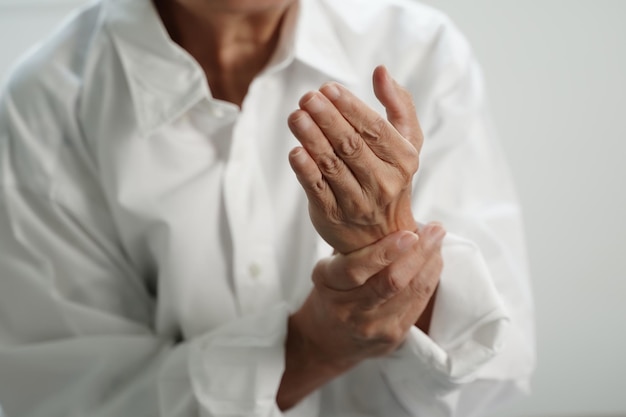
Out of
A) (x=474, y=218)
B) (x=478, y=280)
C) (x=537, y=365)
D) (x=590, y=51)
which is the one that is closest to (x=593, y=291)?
(x=537, y=365)

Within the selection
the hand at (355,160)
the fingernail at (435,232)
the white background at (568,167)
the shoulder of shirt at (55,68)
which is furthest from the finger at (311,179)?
the white background at (568,167)

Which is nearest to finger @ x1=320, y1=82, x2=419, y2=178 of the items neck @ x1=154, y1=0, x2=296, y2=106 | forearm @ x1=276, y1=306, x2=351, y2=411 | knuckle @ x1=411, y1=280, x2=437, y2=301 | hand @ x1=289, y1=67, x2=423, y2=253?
hand @ x1=289, y1=67, x2=423, y2=253

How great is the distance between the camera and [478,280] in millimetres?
760

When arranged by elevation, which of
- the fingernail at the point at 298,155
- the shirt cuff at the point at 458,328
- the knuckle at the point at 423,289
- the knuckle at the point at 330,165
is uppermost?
the fingernail at the point at 298,155

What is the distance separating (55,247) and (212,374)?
9.5 inches

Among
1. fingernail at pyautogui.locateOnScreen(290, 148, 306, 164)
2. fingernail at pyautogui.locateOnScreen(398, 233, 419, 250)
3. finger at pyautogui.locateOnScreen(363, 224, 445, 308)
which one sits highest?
fingernail at pyautogui.locateOnScreen(290, 148, 306, 164)

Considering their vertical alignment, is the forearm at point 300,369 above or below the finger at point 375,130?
A: below

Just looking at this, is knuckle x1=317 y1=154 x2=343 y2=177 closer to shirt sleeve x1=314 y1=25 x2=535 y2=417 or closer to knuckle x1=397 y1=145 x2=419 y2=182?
knuckle x1=397 y1=145 x2=419 y2=182

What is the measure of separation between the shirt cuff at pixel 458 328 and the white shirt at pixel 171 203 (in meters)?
0.09

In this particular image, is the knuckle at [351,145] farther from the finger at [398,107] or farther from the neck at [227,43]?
the neck at [227,43]

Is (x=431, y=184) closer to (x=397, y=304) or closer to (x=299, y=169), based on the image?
(x=397, y=304)

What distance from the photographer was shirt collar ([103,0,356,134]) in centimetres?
87

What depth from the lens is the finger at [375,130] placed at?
572mm

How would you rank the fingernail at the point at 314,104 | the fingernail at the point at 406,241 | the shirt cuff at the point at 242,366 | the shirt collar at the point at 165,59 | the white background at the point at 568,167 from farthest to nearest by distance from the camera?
the white background at the point at 568,167, the shirt collar at the point at 165,59, the shirt cuff at the point at 242,366, the fingernail at the point at 406,241, the fingernail at the point at 314,104
